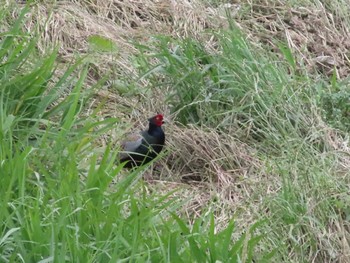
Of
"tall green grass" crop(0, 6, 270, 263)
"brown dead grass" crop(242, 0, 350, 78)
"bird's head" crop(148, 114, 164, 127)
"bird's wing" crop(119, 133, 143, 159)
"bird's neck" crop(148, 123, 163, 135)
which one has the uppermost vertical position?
"tall green grass" crop(0, 6, 270, 263)

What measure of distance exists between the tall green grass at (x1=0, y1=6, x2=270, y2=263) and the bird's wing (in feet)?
1.52

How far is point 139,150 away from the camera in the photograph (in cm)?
566

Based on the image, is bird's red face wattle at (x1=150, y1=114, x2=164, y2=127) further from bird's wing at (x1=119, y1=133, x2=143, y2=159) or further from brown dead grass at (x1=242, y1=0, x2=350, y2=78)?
brown dead grass at (x1=242, y1=0, x2=350, y2=78)

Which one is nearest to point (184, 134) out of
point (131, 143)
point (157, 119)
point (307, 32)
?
point (157, 119)

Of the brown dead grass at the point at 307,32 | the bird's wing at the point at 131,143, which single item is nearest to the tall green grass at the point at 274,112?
the brown dead grass at the point at 307,32

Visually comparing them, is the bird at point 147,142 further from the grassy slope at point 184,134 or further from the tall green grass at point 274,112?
the tall green grass at point 274,112

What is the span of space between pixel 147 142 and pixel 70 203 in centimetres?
152

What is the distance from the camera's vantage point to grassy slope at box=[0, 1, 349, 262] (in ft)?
13.4

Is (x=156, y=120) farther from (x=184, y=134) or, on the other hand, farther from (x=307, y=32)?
(x=307, y=32)

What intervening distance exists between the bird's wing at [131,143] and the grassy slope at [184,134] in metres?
0.07

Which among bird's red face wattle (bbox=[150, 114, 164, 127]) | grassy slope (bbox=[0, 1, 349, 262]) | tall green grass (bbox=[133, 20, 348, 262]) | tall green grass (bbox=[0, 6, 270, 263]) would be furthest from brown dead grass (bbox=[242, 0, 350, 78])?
tall green grass (bbox=[0, 6, 270, 263])

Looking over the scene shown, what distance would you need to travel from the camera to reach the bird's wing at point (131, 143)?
5594 mm

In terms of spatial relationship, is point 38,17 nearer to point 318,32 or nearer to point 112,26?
point 112,26

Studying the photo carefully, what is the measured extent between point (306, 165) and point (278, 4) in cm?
218
